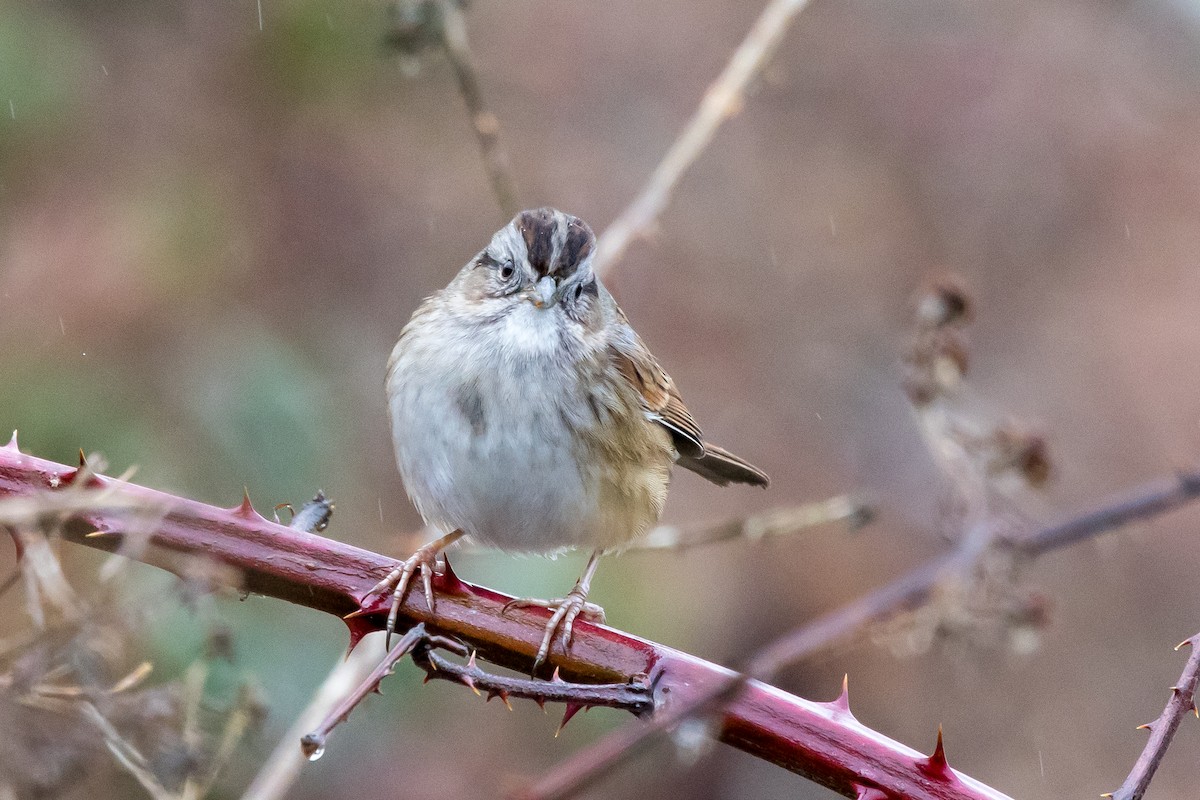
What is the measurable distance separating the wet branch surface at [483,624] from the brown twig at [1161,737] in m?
0.20

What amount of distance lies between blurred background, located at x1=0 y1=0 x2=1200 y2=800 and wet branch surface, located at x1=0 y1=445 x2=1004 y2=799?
1.45 m

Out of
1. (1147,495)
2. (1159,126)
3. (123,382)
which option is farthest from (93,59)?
(1159,126)

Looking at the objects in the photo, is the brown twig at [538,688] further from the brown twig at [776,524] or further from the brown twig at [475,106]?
the brown twig at [475,106]

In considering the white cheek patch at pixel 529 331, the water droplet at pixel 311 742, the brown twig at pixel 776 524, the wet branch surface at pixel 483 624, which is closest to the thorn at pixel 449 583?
the wet branch surface at pixel 483 624

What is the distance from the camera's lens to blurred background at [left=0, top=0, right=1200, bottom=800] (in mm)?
4379

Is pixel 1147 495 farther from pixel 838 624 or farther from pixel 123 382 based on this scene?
pixel 123 382

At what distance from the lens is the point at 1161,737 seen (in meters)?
1.81

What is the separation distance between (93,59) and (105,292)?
970mm

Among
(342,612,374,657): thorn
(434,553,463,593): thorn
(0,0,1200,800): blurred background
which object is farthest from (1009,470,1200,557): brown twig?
(342,612,374,657): thorn

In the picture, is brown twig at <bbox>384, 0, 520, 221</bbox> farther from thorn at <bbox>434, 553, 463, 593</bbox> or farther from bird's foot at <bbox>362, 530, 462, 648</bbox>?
thorn at <bbox>434, 553, 463, 593</bbox>

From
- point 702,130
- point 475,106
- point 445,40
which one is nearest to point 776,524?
point 702,130

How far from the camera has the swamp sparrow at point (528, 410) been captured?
349cm

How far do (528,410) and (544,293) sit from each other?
1.10 ft

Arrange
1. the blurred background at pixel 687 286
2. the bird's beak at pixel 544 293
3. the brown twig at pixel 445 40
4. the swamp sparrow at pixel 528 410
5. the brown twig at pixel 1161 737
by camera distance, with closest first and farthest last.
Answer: the brown twig at pixel 1161 737
the swamp sparrow at pixel 528 410
the bird's beak at pixel 544 293
the brown twig at pixel 445 40
the blurred background at pixel 687 286
